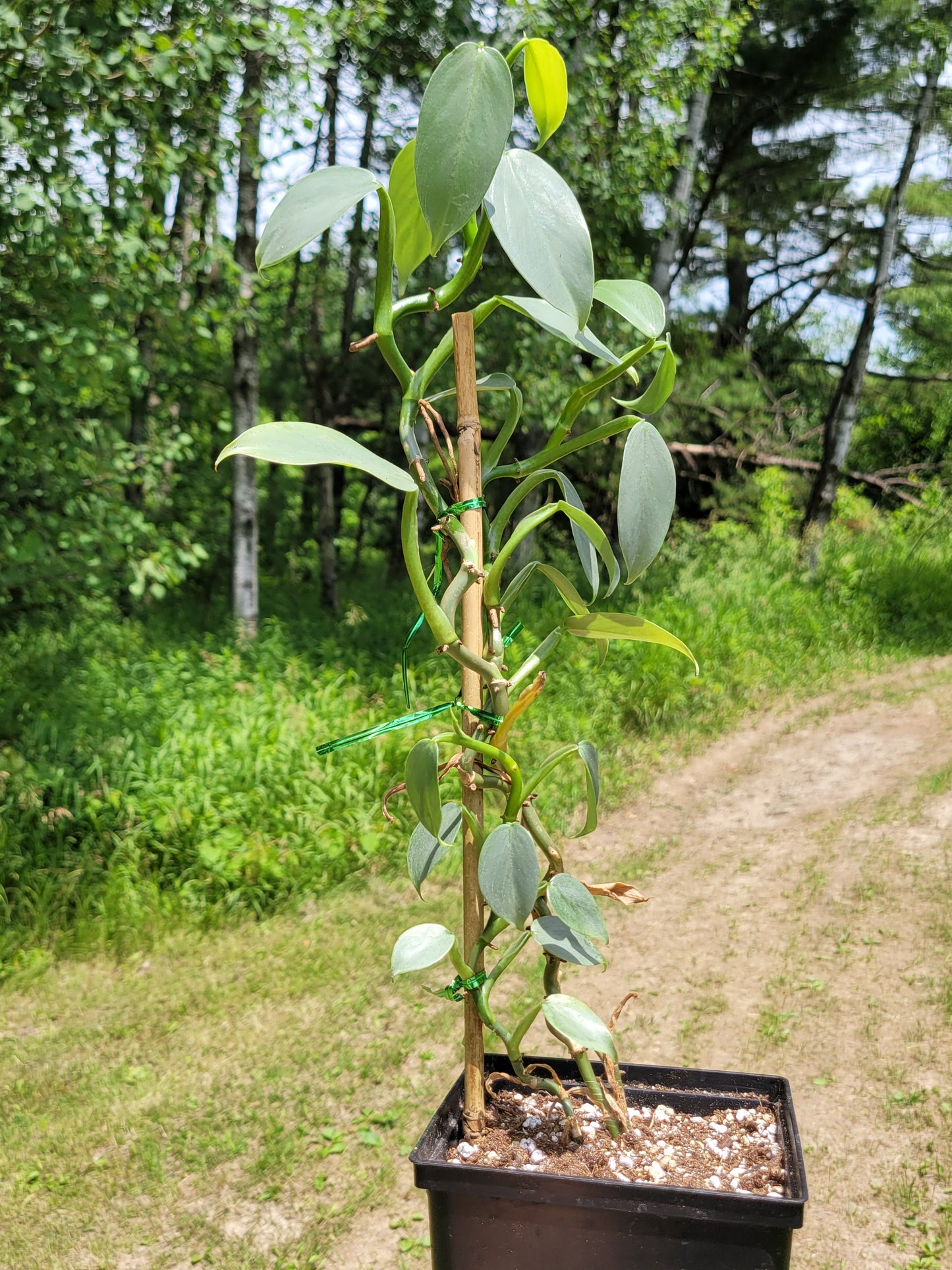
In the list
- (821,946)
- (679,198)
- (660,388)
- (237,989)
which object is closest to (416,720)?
(660,388)

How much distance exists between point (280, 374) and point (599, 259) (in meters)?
3.22

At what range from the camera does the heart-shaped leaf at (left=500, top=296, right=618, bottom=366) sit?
1030 millimetres

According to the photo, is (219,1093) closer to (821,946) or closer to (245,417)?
(821,946)

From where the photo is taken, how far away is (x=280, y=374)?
26.5 ft

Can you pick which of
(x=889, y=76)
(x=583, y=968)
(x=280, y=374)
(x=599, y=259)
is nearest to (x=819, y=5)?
(x=889, y=76)

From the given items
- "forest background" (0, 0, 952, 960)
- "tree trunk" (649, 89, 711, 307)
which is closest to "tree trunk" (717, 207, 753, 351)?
"forest background" (0, 0, 952, 960)

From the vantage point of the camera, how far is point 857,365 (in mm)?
7496

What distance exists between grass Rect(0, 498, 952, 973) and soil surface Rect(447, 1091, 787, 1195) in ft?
7.95

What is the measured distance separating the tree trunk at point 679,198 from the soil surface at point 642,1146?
18.6 feet

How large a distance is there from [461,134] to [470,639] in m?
0.54

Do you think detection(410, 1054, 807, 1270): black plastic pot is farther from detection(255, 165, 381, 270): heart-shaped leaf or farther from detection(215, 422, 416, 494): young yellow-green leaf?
detection(255, 165, 381, 270): heart-shaped leaf

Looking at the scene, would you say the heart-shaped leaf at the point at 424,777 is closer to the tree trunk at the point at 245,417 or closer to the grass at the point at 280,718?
the grass at the point at 280,718

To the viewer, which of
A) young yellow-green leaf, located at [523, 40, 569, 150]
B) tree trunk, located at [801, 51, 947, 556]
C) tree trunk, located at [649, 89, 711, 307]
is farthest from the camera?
tree trunk, located at [801, 51, 947, 556]

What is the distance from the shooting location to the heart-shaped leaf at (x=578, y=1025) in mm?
1111
